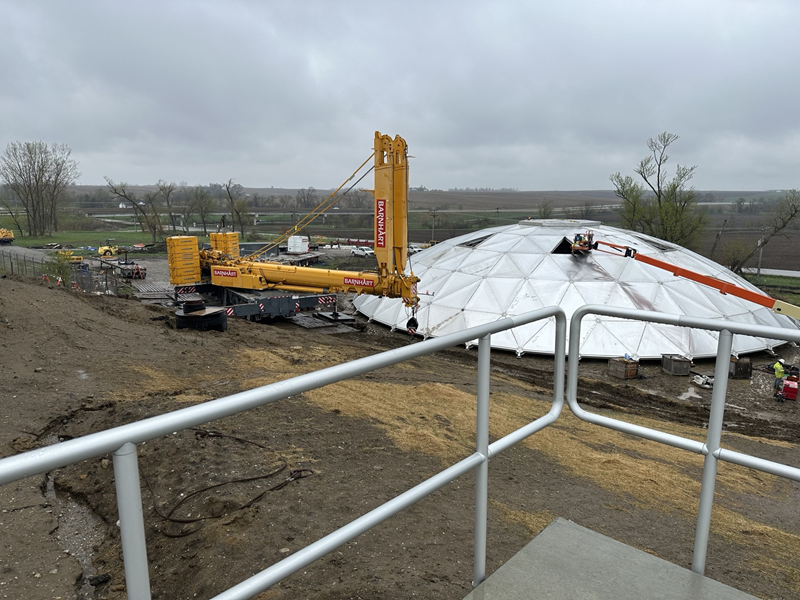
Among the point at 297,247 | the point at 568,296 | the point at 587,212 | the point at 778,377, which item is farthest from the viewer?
the point at 587,212

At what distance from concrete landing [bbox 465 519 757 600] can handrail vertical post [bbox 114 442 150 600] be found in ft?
5.58

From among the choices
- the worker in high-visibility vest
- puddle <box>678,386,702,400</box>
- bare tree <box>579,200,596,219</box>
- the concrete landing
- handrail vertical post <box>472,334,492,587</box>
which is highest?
bare tree <box>579,200,596,219</box>

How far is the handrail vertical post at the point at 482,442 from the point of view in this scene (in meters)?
2.40

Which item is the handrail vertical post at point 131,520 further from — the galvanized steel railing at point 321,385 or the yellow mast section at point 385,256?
the yellow mast section at point 385,256

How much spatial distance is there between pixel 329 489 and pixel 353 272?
49.3 ft

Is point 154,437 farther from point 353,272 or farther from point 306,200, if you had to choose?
point 306,200

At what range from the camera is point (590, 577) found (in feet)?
9.23

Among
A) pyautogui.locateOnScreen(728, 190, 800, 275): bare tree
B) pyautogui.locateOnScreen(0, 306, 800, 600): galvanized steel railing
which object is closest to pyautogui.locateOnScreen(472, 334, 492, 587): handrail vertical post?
pyautogui.locateOnScreen(0, 306, 800, 600): galvanized steel railing

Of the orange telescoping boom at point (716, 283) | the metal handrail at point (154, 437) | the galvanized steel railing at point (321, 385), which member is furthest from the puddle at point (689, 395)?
the metal handrail at point (154, 437)

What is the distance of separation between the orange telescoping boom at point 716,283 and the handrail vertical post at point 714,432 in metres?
19.7

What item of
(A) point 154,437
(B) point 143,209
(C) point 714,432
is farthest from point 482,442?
(B) point 143,209

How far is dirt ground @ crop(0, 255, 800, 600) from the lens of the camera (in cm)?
487

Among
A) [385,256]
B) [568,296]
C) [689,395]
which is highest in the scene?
[385,256]

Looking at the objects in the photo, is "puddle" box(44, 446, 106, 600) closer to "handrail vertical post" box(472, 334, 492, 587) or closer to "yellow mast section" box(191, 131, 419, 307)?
"handrail vertical post" box(472, 334, 492, 587)
